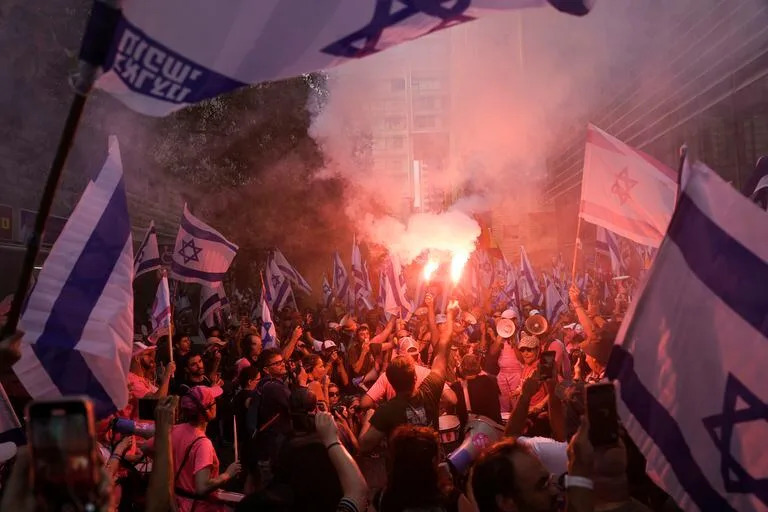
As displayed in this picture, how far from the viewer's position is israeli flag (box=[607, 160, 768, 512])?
8.18 feet

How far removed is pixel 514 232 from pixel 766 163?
4118 cm

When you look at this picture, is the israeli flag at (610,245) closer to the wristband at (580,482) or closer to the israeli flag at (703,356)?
the israeli flag at (703,356)

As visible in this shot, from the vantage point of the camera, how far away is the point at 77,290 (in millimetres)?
3639

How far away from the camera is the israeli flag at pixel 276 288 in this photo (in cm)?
1415

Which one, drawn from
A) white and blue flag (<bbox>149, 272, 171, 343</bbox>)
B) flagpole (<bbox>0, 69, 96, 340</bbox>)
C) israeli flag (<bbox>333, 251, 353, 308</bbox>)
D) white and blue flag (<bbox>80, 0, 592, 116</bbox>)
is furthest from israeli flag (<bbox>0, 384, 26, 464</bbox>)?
israeli flag (<bbox>333, 251, 353, 308</bbox>)

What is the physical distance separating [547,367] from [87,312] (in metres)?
2.68

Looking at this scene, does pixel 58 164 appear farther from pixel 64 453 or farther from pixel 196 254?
pixel 196 254

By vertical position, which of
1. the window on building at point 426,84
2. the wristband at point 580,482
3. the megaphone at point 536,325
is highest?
the window on building at point 426,84

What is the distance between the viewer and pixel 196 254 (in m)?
9.20

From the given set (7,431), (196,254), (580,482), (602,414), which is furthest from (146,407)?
(196,254)

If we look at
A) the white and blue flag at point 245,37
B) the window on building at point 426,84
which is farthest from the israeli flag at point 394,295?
the window on building at point 426,84

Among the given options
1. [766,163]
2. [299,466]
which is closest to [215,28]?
[299,466]

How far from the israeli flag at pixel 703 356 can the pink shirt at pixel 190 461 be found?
96.0 inches

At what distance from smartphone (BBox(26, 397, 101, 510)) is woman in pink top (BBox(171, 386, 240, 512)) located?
2.44 m
